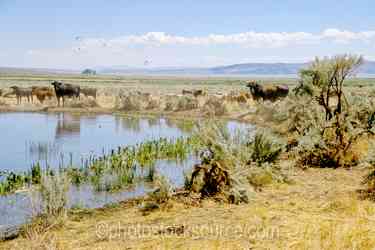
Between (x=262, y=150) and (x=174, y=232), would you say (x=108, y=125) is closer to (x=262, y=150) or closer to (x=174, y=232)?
(x=262, y=150)

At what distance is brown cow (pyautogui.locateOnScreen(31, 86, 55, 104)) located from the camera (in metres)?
33.9

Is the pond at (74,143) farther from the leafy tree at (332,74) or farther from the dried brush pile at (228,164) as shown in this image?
the leafy tree at (332,74)

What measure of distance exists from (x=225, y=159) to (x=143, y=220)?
7.89ft

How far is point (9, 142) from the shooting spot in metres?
19.0

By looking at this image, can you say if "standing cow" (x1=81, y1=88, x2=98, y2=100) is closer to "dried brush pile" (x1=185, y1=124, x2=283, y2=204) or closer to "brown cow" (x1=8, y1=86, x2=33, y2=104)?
"brown cow" (x1=8, y1=86, x2=33, y2=104)

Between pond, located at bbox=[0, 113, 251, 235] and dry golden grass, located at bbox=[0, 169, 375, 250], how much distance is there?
1.19 m

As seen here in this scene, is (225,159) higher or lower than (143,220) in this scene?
higher

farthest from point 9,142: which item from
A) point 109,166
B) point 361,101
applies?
point 361,101

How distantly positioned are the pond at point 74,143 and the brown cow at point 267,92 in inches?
299

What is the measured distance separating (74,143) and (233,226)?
41.0 feet

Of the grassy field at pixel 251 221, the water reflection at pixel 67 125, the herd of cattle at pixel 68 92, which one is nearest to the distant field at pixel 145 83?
the herd of cattle at pixel 68 92

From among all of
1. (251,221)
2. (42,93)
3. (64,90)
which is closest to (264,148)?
(251,221)

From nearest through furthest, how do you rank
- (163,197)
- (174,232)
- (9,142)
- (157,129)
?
1. (174,232)
2. (163,197)
3. (9,142)
4. (157,129)

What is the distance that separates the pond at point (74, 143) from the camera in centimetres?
1076
